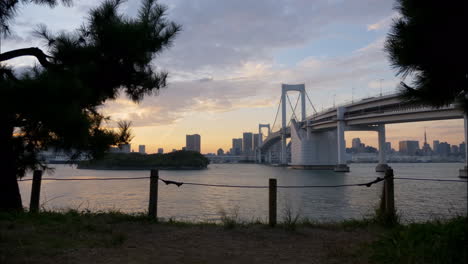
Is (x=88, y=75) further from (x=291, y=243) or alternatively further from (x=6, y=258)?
(x=291, y=243)

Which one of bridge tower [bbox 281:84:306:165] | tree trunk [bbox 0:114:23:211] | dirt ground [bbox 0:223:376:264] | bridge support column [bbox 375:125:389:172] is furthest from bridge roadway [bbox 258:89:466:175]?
tree trunk [bbox 0:114:23:211]

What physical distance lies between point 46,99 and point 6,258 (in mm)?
1531

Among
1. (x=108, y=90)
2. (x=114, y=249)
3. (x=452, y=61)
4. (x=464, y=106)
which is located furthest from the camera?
(x=108, y=90)

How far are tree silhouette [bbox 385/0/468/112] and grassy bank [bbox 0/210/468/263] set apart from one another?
129 centimetres

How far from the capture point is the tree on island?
3.66 m

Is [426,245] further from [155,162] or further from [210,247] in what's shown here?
[155,162]

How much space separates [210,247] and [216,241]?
299 millimetres

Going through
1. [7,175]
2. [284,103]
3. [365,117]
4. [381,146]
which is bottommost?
[7,175]

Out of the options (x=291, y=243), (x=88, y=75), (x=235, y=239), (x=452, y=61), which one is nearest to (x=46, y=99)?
(x=88, y=75)

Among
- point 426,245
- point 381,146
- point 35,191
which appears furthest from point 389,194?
point 381,146

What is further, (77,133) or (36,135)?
(36,135)

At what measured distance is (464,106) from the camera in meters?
3.30

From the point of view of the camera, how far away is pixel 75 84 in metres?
3.71

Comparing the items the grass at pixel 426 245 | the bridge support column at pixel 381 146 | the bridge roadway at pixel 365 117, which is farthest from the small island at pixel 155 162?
the grass at pixel 426 245
